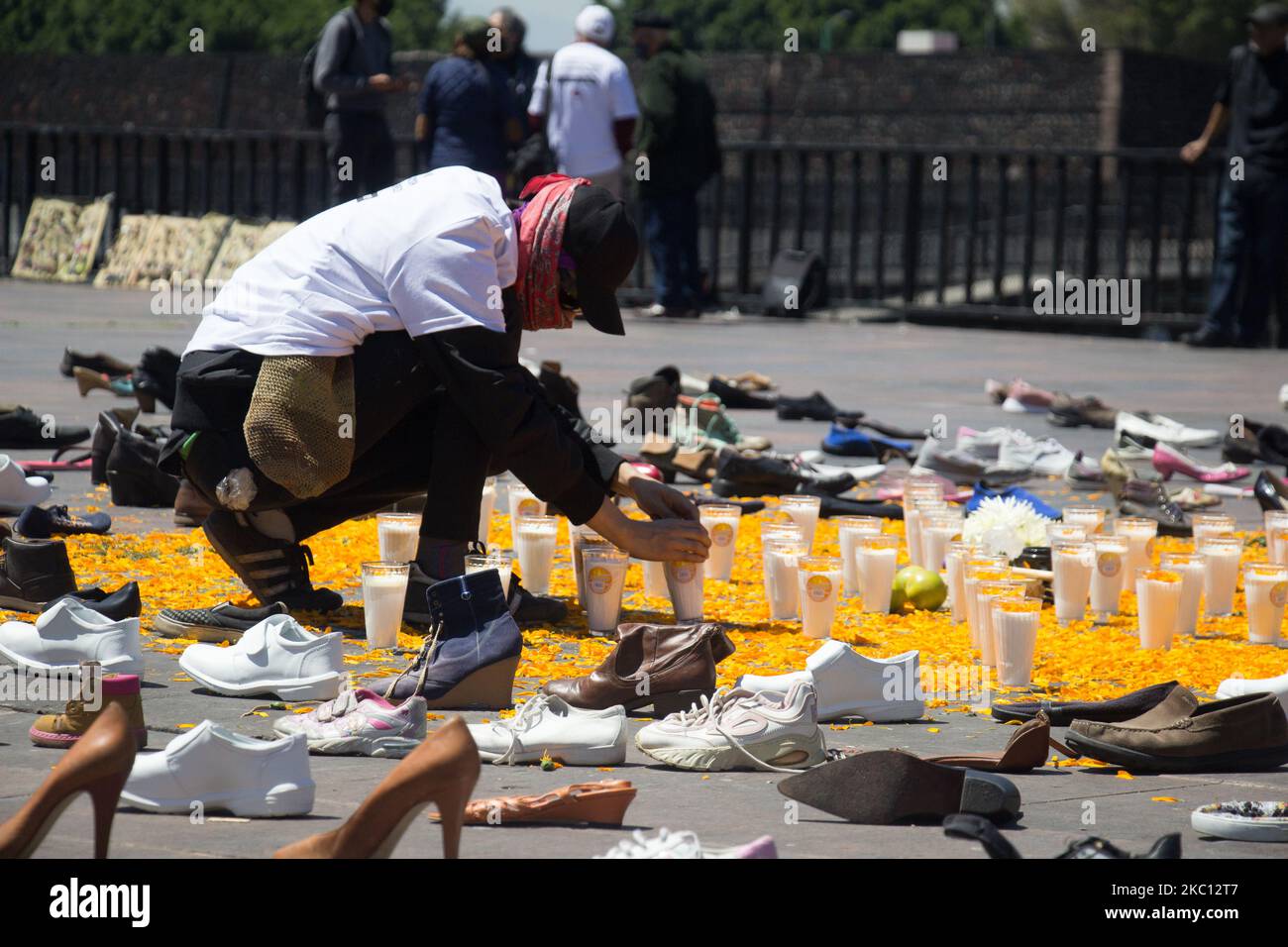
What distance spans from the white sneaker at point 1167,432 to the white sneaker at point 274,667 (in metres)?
6.33

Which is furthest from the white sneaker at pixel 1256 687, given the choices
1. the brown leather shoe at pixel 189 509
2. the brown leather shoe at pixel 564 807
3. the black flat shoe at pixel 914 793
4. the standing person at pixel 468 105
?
the standing person at pixel 468 105

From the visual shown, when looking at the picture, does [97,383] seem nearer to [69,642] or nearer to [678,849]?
[69,642]

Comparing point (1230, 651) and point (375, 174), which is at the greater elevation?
point (375, 174)

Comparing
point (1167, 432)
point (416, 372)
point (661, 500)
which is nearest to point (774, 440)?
point (1167, 432)

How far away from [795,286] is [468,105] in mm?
4933

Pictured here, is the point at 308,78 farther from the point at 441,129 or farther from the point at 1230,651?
the point at 1230,651

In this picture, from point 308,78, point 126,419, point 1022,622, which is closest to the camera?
point 1022,622

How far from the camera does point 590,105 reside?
53.7 feet

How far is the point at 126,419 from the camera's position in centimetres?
884

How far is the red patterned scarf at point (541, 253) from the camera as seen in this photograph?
5684 millimetres
